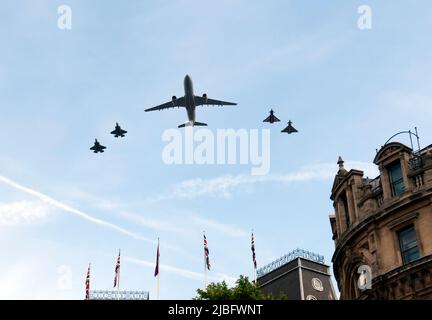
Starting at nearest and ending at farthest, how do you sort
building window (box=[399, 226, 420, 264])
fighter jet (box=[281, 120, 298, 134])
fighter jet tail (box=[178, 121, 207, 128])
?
building window (box=[399, 226, 420, 264])
fighter jet (box=[281, 120, 298, 134])
fighter jet tail (box=[178, 121, 207, 128])

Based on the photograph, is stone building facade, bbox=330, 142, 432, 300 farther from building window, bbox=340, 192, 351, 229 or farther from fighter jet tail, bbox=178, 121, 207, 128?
fighter jet tail, bbox=178, 121, 207, 128

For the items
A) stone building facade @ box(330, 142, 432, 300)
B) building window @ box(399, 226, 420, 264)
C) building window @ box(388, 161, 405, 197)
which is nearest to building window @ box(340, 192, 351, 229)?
stone building facade @ box(330, 142, 432, 300)

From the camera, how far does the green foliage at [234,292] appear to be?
44.4 m

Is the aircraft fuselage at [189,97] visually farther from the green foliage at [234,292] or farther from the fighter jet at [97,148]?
the green foliage at [234,292]

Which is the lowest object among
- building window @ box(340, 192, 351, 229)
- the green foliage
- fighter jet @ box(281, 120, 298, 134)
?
the green foliage

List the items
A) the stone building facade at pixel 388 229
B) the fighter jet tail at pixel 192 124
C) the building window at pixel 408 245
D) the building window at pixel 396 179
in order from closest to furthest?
the stone building facade at pixel 388 229 → the building window at pixel 408 245 → the building window at pixel 396 179 → the fighter jet tail at pixel 192 124

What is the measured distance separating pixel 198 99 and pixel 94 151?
560 inches

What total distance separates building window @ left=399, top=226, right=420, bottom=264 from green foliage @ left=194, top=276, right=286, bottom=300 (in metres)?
9.01

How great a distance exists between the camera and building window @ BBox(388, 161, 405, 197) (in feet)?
155

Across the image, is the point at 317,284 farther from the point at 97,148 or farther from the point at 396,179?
the point at 396,179

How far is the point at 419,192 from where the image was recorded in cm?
4497

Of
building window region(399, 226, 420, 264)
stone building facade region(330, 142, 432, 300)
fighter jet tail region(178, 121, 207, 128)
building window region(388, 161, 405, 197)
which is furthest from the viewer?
fighter jet tail region(178, 121, 207, 128)

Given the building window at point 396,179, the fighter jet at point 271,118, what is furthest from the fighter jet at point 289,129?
the building window at point 396,179
